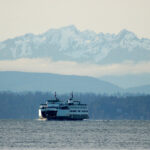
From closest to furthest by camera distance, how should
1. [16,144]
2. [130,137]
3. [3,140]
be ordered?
[16,144] → [3,140] → [130,137]

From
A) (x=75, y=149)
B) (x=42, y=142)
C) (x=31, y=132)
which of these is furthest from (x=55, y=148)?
(x=31, y=132)

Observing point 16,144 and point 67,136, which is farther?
point 67,136

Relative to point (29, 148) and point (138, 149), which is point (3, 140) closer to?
point (29, 148)

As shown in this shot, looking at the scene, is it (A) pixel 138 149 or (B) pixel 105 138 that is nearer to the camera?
(A) pixel 138 149

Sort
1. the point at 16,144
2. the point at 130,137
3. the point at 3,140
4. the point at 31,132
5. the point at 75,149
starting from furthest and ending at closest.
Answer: the point at 31,132, the point at 130,137, the point at 3,140, the point at 16,144, the point at 75,149

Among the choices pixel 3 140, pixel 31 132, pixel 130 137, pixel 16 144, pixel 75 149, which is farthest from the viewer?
pixel 31 132

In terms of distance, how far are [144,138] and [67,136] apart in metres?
Answer: 16.6

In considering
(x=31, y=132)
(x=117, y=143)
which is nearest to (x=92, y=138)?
(x=117, y=143)

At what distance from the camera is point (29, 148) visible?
455ft

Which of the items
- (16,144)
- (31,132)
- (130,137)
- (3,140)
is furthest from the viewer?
(31,132)

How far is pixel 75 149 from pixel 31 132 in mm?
48802

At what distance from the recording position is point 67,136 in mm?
170625

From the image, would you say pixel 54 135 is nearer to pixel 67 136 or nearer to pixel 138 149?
pixel 67 136

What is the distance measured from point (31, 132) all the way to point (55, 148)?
153 feet
